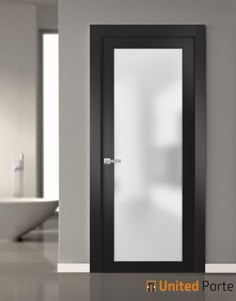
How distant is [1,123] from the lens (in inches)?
324

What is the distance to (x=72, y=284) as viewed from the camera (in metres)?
4.81

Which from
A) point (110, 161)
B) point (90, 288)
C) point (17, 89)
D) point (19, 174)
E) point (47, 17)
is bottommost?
point (90, 288)

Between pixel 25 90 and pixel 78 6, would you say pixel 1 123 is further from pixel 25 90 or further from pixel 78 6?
pixel 78 6

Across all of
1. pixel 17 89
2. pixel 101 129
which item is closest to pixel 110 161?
pixel 101 129

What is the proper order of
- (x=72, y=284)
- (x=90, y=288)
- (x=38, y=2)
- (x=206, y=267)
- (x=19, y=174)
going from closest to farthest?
(x=90, y=288)
(x=72, y=284)
(x=206, y=267)
(x=38, y=2)
(x=19, y=174)

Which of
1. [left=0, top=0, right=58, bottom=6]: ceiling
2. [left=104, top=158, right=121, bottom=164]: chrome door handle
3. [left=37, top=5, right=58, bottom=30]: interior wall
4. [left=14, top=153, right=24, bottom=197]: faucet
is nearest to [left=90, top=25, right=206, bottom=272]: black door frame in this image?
[left=104, top=158, right=121, bottom=164]: chrome door handle

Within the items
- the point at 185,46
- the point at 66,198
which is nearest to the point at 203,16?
the point at 185,46

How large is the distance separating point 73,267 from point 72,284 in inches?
17.5

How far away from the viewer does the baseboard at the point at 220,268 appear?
17.2 ft

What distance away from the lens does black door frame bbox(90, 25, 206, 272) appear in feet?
17.0

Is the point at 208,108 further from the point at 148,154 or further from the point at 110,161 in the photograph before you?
the point at 110,161

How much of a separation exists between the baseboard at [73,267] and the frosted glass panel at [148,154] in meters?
0.26

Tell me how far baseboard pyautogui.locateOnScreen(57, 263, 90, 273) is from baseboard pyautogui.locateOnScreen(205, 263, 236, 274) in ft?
3.28

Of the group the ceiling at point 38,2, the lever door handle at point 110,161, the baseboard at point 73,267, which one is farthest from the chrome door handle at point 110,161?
the ceiling at point 38,2
